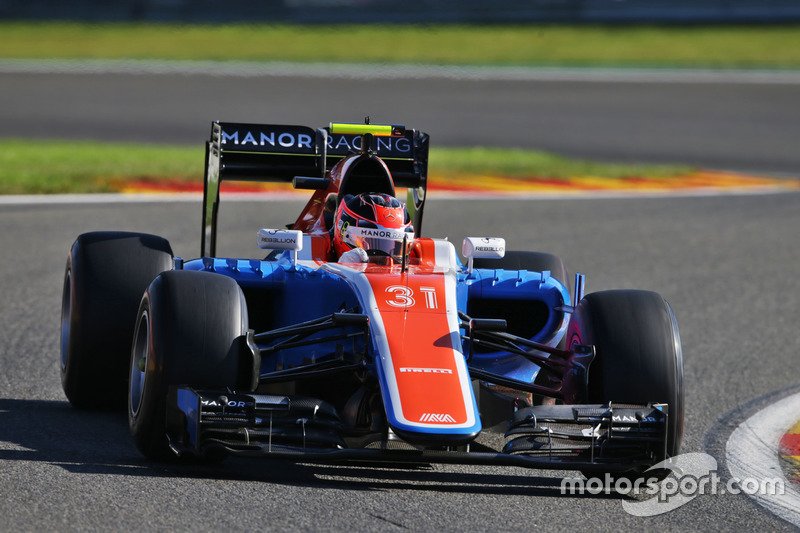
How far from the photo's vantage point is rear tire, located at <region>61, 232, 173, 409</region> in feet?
22.4

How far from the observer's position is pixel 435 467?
6.09 meters

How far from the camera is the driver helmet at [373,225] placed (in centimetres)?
708

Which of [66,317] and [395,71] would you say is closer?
[66,317]

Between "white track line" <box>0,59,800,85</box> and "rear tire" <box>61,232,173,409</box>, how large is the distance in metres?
22.0

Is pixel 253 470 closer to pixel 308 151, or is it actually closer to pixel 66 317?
pixel 66 317

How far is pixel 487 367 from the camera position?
22.8 ft

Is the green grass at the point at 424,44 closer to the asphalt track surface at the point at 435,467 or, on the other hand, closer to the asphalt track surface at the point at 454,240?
the asphalt track surface at the point at 454,240

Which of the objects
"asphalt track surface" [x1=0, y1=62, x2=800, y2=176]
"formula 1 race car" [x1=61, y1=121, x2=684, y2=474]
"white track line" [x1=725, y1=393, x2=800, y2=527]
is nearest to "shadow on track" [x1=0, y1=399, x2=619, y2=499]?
"formula 1 race car" [x1=61, y1=121, x2=684, y2=474]

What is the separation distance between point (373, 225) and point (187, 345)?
175cm

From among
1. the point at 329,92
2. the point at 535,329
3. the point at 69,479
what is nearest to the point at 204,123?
the point at 329,92

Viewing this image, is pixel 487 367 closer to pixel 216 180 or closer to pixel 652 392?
pixel 652 392

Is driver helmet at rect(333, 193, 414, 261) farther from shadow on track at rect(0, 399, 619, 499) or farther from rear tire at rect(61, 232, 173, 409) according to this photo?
shadow on track at rect(0, 399, 619, 499)

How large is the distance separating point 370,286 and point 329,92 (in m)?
20.7

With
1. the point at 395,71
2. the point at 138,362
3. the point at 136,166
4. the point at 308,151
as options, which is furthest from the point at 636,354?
the point at 395,71
